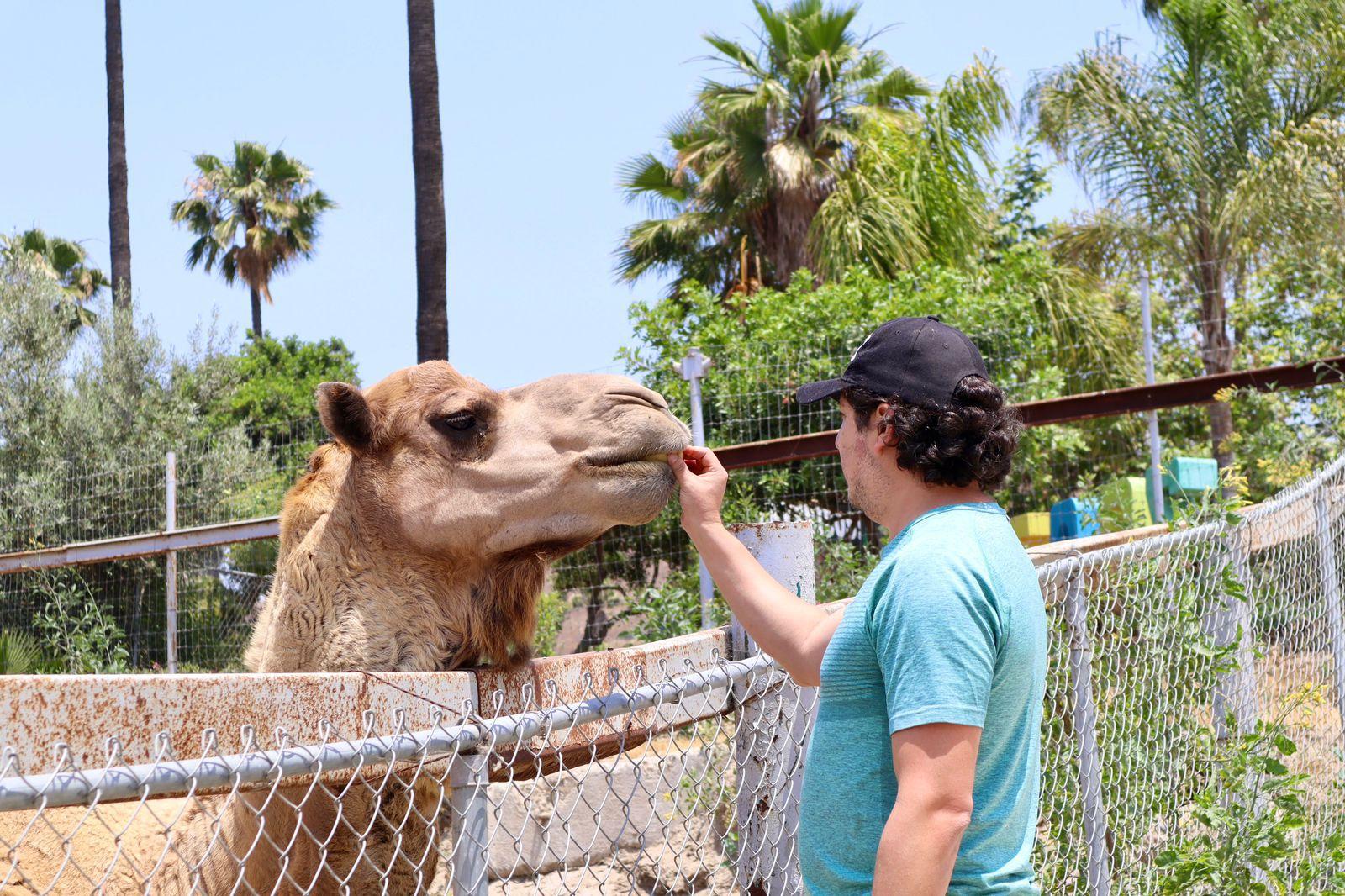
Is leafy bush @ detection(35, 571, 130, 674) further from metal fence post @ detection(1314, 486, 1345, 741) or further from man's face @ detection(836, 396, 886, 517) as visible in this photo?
man's face @ detection(836, 396, 886, 517)

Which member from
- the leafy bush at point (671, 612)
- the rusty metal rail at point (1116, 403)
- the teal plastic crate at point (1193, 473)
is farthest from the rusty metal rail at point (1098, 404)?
the teal plastic crate at point (1193, 473)

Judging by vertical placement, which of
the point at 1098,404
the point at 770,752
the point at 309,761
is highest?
the point at 1098,404

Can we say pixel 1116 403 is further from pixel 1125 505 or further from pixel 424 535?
pixel 424 535

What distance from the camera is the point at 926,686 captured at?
1825mm

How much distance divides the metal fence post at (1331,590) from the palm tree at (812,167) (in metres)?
9.93

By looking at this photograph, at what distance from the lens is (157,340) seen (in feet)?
58.1

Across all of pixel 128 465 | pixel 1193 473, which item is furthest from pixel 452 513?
pixel 128 465

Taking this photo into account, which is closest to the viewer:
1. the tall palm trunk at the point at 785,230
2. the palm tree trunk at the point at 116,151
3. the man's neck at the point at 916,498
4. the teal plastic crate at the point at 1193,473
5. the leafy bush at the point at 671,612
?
the man's neck at the point at 916,498

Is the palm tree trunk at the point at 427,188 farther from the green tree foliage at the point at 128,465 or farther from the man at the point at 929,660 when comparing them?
the man at the point at 929,660

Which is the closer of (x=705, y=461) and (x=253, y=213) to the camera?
(x=705, y=461)

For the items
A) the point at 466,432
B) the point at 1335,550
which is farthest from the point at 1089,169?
the point at 466,432

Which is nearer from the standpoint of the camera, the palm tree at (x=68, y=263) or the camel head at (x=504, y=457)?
the camel head at (x=504, y=457)

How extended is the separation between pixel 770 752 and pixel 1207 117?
14399 millimetres

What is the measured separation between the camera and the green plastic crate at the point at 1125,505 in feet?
25.1
